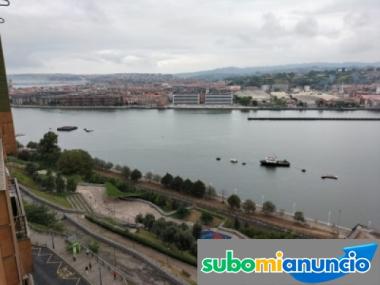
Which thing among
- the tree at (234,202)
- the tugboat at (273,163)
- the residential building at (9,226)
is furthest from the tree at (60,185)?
the tugboat at (273,163)

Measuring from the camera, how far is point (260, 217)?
19.4 ft

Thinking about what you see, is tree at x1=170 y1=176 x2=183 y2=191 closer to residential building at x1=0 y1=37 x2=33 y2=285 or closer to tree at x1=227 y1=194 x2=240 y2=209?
tree at x1=227 y1=194 x2=240 y2=209

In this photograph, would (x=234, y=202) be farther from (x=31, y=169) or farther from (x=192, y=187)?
(x=31, y=169)

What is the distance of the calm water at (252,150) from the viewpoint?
24.5 ft

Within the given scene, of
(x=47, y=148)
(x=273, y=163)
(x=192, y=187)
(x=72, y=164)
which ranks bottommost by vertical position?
(x=273, y=163)

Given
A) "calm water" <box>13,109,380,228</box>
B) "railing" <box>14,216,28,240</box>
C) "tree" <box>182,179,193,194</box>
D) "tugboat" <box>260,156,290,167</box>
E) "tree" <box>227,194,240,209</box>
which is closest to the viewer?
"railing" <box>14,216,28,240</box>

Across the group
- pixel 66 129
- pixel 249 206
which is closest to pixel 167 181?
pixel 249 206

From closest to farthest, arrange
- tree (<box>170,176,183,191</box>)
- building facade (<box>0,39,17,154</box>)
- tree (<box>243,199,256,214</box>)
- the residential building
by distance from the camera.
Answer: the residential building, building facade (<box>0,39,17,154</box>), tree (<box>243,199,256,214</box>), tree (<box>170,176,183,191</box>)

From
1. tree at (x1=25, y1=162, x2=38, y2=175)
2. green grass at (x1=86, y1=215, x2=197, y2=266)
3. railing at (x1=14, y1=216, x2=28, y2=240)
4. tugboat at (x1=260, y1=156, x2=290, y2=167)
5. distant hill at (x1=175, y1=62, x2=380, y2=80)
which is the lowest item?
tugboat at (x1=260, y1=156, x2=290, y2=167)

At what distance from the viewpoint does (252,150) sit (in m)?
11.8

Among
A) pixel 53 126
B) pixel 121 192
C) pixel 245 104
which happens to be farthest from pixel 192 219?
pixel 245 104

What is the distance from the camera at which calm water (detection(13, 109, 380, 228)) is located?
7.46m

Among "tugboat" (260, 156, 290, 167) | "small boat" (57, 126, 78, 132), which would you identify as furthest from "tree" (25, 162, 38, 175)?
"small boat" (57, 126, 78, 132)

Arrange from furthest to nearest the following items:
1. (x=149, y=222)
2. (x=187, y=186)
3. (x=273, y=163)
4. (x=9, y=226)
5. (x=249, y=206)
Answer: (x=273, y=163)
(x=187, y=186)
(x=249, y=206)
(x=149, y=222)
(x=9, y=226)
